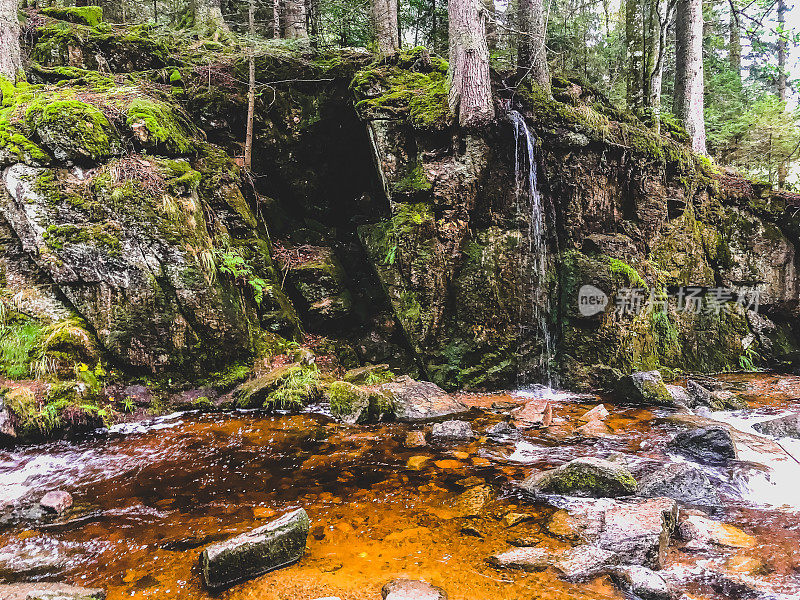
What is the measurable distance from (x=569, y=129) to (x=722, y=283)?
18.9 ft

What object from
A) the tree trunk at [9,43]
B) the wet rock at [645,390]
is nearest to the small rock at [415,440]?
the wet rock at [645,390]

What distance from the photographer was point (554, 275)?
8.62 metres

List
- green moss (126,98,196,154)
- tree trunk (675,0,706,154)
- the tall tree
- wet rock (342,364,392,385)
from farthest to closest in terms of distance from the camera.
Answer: tree trunk (675,0,706,154)
the tall tree
wet rock (342,364,392,385)
green moss (126,98,196,154)

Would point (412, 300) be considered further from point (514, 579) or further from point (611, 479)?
point (514, 579)

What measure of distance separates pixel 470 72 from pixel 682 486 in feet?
24.1

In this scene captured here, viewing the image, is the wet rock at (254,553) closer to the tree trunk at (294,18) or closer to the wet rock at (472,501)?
the wet rock at (472,501)

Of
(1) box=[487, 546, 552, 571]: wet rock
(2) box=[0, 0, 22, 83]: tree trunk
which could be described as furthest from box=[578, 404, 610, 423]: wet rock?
(2) box=[0, 0, 22, 83]: tree trunk

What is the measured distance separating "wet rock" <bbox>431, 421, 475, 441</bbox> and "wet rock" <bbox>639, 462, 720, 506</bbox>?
203 cm

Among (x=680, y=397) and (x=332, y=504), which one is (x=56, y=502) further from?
(x=680, y=397)

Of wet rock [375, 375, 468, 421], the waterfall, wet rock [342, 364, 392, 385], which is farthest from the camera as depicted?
the waterfall

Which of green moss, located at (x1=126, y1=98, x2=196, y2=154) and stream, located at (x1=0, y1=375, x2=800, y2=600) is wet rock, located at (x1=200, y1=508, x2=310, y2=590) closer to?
stream, located at (x1=0, y1=375, x2=800, y2=600)

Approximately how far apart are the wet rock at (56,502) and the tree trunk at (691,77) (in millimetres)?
15216

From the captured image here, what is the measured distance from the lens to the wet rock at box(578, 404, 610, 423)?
6156 mm

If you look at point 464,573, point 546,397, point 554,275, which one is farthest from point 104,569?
point 554,275
